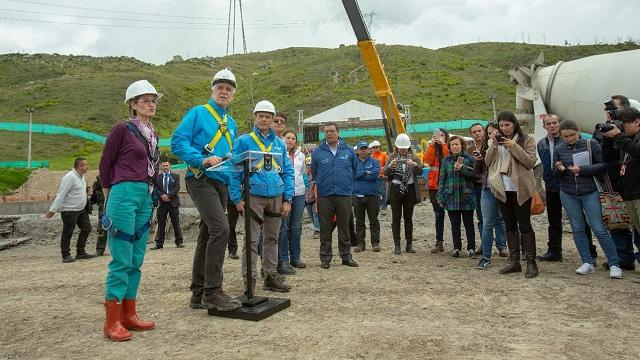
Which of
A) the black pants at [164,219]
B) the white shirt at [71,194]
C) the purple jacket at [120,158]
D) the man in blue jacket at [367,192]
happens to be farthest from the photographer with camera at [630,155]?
the white shirt at [71,194]

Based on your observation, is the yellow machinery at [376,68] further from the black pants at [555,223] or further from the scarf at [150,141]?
the scarf at [150,141]

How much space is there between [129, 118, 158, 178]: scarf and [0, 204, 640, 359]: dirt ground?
1349mm

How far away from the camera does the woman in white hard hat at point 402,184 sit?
7.83m

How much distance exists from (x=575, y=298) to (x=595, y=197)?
153 cm

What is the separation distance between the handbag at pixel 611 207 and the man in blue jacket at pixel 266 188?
375cm

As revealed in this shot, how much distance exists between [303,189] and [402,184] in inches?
69.8

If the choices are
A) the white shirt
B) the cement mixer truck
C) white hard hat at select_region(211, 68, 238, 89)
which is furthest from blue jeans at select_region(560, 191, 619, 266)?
the white shirt

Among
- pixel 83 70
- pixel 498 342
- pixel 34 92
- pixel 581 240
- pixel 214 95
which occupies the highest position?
pixel 83 70

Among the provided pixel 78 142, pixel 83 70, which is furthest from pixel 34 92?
pixel 78 142

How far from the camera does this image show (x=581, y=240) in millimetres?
5922

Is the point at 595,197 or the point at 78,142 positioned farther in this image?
the point at 78,142

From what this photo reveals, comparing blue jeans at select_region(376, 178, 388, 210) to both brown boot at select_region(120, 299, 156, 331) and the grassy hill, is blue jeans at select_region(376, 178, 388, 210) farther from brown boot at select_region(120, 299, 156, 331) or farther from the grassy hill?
the grassy hill

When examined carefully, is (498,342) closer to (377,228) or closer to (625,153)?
(625,153)

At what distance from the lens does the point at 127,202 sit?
3.81m
